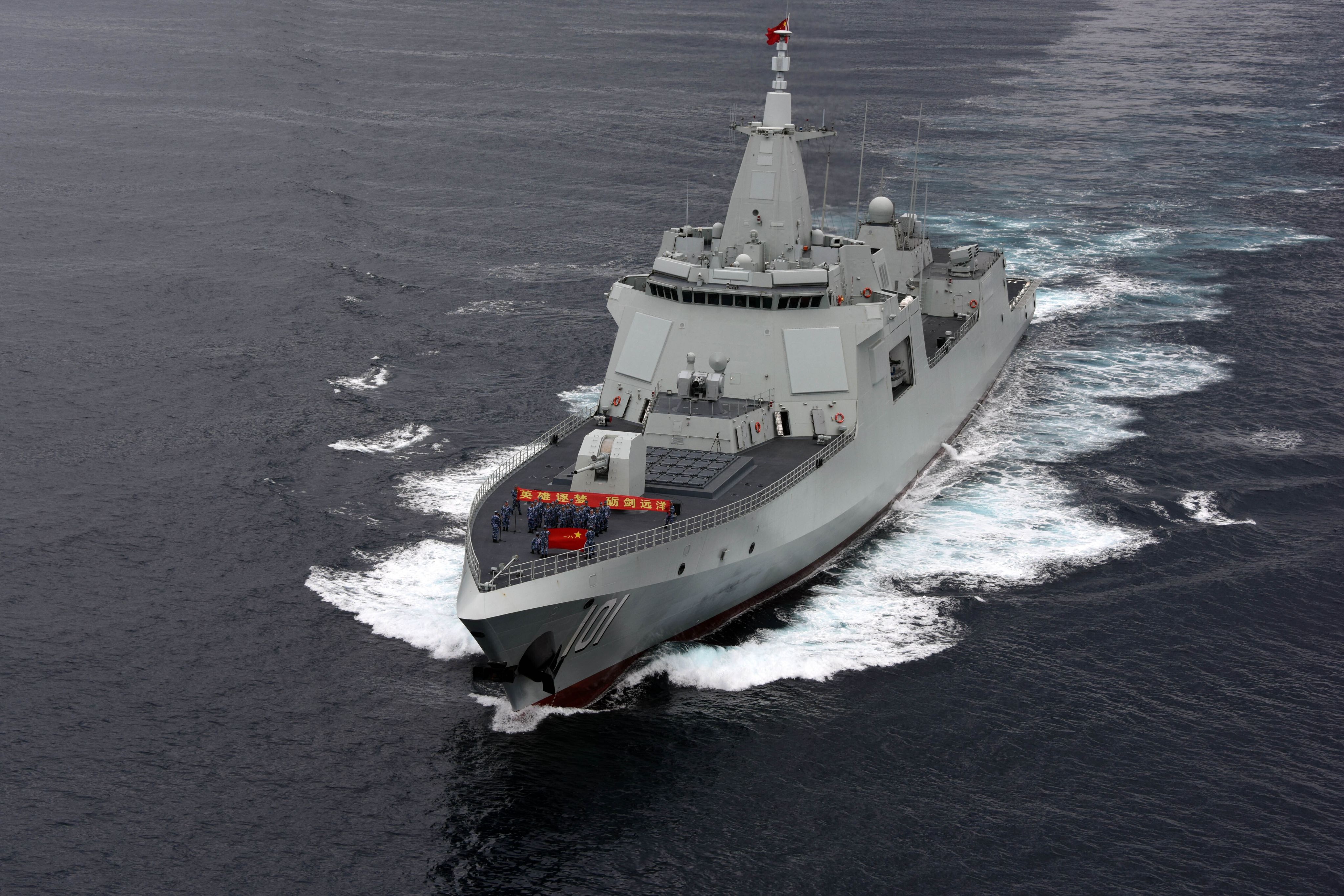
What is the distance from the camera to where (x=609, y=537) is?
31.3 m

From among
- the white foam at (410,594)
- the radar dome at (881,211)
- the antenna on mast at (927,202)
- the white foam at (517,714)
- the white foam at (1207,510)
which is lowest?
the white foam at (517,714)

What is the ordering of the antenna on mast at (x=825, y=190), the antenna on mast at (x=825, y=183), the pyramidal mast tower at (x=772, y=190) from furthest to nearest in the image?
the antenna on mast at (x=825, y=190) < the antenna on mast at (x=825, y=183) < the pyramidal mast tower at (x=772, y=190)

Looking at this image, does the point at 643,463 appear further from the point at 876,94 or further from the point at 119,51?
the point at 119,51

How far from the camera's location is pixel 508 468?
136 ft

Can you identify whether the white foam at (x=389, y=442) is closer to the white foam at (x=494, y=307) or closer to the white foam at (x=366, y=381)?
the white foam at (x=366, y=381)

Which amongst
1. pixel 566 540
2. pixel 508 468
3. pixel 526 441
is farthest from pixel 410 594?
pixel 526 441

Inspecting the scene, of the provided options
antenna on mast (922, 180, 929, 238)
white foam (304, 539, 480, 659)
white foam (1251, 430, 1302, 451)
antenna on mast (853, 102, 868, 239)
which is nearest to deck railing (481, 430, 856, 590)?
white foam (304, 539, 480, 659)

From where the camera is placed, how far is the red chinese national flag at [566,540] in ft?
99.2

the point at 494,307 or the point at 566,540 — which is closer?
the point at 566,540

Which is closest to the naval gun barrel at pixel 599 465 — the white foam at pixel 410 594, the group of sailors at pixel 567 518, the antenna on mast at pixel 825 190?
the group of sailors at pixel 567 518

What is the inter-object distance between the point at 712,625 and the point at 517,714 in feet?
21.2

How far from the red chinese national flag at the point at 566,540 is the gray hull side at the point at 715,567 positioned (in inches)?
35.8

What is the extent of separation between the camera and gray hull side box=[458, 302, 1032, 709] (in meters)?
29.0

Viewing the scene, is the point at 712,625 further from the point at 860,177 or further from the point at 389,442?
the point at 860,177
